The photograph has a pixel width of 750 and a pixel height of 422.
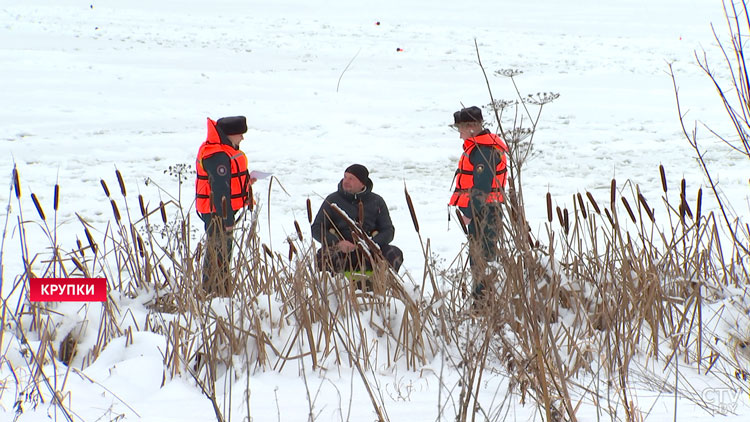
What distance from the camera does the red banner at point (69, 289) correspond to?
2408 mm

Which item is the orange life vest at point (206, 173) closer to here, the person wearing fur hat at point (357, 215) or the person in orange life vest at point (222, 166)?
the person in orange life vest at point (222, 166)

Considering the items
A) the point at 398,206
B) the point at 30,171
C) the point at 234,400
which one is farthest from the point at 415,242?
the point at 30,171

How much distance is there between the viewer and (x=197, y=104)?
35.2 ft

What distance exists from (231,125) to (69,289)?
1491 mm

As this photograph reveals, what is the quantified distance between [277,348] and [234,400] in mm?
437

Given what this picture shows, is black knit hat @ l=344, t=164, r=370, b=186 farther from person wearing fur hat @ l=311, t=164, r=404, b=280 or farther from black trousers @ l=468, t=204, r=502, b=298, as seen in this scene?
black trousers @ l=468, t=204, r=502, b=298

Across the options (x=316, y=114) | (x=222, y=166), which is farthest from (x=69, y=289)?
(x=316, y=114)

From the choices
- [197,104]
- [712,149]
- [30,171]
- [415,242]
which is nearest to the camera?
[415,242]

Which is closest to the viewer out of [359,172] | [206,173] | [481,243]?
[481,243]

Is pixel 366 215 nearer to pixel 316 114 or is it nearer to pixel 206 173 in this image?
pixel 206 173

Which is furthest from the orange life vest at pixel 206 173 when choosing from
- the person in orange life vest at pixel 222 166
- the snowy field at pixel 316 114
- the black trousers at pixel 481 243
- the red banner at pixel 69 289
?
the black trousers at pixel 481 243

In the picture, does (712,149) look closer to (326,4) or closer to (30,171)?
(30,171)

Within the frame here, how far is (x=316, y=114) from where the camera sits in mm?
10453

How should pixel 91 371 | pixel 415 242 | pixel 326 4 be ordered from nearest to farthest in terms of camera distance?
pixel 91 371, pixel 415 242, pixel 326 4
